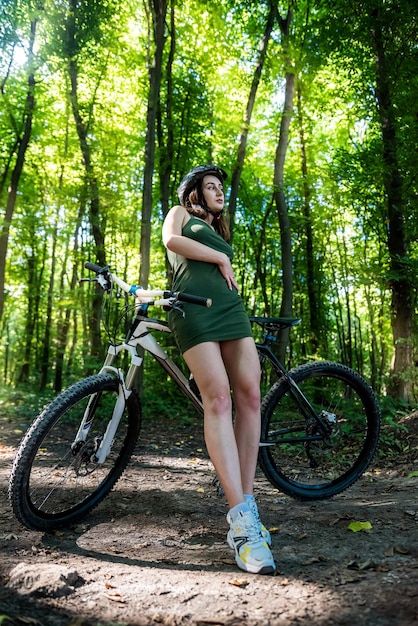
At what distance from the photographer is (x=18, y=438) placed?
5.67 metres

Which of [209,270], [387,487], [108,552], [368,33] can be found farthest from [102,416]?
[368,33]

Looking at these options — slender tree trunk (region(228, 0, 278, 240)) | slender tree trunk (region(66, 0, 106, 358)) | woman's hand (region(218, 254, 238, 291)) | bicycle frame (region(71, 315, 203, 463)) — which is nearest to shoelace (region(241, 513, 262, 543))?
bicycle frame (region(71, 315, 203, 463))

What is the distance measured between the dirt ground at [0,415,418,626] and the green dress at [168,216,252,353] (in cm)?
A: 96

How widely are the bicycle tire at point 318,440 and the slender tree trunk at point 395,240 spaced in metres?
3.77

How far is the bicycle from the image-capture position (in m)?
2.40

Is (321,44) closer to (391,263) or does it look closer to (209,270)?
(391,263)

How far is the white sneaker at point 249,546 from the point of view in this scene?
1.95 metres

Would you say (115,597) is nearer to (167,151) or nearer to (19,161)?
(167,151)

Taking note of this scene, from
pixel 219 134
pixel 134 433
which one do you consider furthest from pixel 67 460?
pixel 219 134

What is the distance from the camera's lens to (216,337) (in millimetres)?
2432

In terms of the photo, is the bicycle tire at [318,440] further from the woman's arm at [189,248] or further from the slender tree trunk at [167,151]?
the slender tree trunk at [167,151]

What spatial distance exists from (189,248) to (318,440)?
5.03 ft

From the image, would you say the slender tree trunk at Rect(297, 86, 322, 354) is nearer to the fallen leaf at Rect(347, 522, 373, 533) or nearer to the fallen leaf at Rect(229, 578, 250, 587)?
the fallen leaf at Rect(347, 522, 373, 533)

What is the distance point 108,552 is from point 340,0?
279 inches
